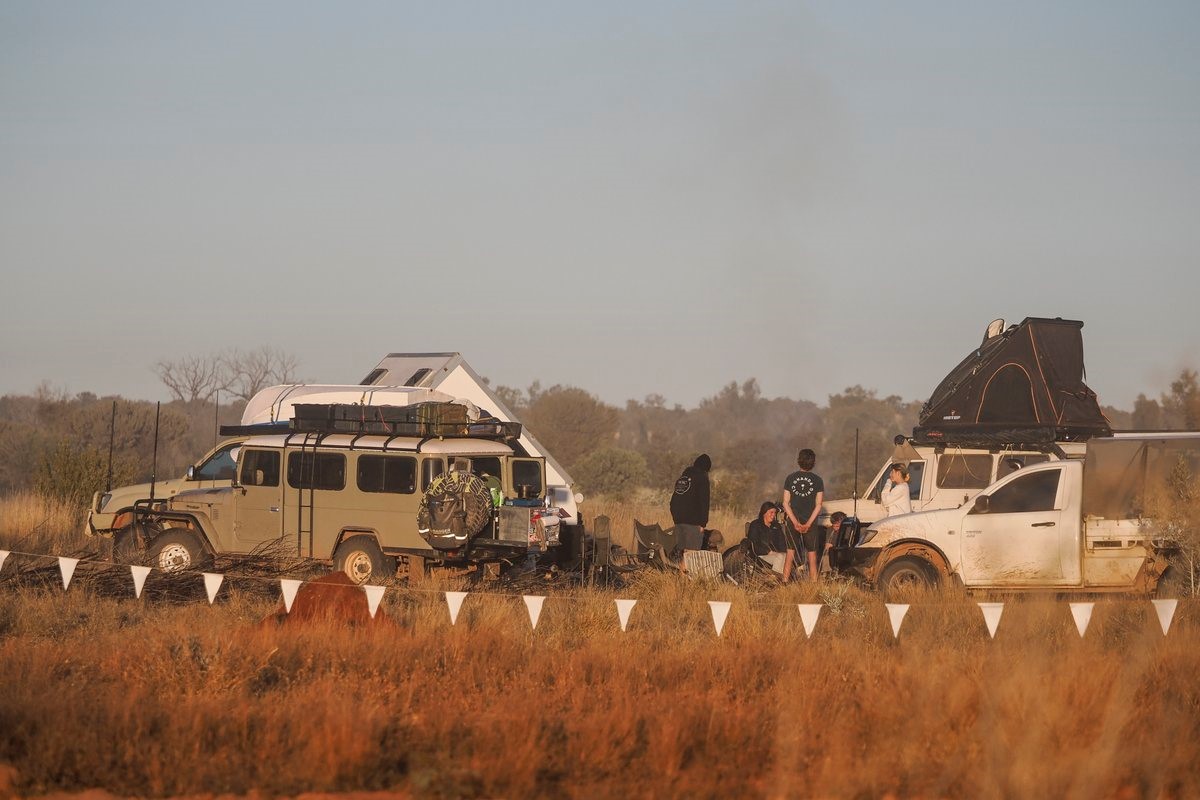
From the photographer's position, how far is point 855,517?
1650 cm

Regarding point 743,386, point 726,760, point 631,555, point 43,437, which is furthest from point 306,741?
point 743,386

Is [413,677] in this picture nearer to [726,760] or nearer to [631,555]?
[726,760]

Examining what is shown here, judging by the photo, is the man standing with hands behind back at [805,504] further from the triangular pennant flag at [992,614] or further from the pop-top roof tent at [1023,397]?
the triangular pennant flag at [992,614]

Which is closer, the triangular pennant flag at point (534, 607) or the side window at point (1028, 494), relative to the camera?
the triangular pennant flag at point (534, 607)

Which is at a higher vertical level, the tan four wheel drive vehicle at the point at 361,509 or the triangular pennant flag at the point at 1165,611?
the tan four wheel drive vehicle at the point at 361,509

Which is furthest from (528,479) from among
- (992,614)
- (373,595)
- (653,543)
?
(992,614)

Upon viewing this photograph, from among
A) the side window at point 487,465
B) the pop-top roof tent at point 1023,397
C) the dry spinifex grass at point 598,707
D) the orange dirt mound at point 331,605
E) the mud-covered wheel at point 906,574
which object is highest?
the pop-top roof tent at point 1023,397

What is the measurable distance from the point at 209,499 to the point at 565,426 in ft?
114

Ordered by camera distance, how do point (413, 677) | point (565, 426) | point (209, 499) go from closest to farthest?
point (413, 677) → point (209, 499) → point (565, 426)

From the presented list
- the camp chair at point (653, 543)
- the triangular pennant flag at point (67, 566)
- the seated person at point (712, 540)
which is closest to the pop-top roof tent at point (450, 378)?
the seated person at point (712, 540)

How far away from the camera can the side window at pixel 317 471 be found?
1551cm

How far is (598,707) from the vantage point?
902 cm

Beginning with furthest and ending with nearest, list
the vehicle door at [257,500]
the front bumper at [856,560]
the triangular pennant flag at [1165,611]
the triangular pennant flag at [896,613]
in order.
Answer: the vehicle door at [257,500]
the front bumper at [856,560]
the triangular pennant flag at [896,613]
the triangular pennant flag at [1165,611]

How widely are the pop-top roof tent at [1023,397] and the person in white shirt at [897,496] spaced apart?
Result: 1.18 meters
